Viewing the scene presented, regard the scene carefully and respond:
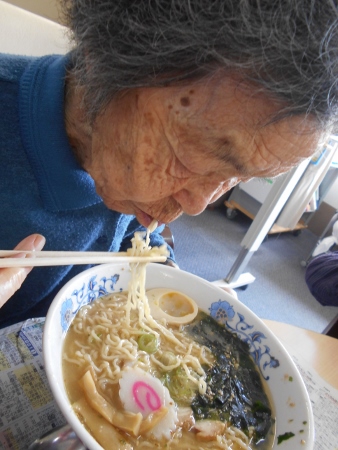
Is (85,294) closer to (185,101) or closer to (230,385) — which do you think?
(230,385)

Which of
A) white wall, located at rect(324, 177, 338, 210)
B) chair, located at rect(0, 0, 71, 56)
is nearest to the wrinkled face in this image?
chair, located at rect(0, 0, 71, 56)

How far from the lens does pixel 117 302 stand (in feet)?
3.51

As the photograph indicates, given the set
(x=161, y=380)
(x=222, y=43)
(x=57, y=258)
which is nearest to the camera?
(x=222, y=43)

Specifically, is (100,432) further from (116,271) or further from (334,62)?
(334,62)

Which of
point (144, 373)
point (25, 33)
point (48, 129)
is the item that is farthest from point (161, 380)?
point (25, 33)

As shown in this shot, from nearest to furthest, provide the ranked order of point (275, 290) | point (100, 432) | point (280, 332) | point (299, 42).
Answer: point (299, 42)
point (100, 432)
point (280, 332)
point (275, 290)

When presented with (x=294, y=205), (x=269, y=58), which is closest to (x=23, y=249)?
(x=269, y=58)

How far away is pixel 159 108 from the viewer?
70 centimetres

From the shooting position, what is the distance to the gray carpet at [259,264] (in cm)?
331

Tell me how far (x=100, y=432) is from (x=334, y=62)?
2.54 ft

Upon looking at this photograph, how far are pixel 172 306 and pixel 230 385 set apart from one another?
0.29 metres

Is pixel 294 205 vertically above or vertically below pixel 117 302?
below

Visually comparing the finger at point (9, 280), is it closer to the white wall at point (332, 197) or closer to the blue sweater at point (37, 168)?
the blue sweater at point (37, 168)

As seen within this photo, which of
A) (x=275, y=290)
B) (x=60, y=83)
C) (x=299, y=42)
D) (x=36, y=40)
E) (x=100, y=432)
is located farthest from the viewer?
(x=275, y=290)
